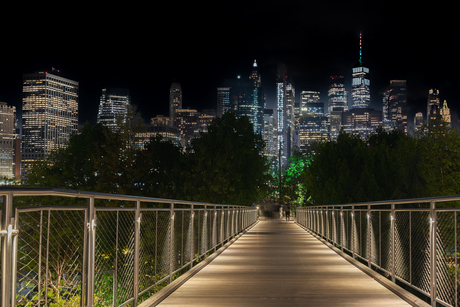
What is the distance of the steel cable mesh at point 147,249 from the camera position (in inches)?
265

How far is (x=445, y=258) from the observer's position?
5949mm

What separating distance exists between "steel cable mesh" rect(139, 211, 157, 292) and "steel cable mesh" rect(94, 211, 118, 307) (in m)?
0.69

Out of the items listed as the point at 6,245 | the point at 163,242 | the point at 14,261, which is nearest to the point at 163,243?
the point at 163,242

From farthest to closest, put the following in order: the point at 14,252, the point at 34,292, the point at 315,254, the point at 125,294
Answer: the point at 315,254 < the point at 125,294 < the point at 34,292 < the point at 14,252

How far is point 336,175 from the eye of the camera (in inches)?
1629

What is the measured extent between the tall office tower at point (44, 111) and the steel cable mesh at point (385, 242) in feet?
621

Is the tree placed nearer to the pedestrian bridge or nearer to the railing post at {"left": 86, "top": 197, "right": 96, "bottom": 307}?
the pedestrian bridge

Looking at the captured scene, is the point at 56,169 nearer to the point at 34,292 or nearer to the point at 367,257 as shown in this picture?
the point at 367,257

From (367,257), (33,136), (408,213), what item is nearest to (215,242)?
(367,257)

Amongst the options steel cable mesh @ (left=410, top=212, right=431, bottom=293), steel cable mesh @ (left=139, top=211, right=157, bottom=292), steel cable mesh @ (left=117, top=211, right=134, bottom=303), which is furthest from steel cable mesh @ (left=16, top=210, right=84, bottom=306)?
steel cable mesh @ (left=410, top=212, right=431, bottom=293)

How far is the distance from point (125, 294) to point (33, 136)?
19762 centimetres

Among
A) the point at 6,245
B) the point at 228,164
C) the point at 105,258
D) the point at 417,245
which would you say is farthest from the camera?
the point at 228,164

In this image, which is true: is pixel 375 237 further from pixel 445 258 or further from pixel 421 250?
pixel 445 258

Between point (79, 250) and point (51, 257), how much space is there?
1.32 ft
